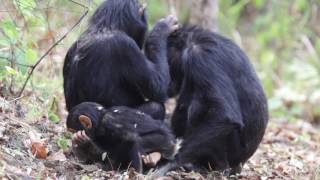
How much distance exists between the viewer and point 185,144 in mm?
5445

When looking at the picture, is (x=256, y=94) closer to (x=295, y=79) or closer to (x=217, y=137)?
(x=217, y=137)

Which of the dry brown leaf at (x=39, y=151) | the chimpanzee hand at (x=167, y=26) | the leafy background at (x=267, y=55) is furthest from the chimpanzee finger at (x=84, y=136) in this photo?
the chimpanzee hand at (x=167, y=26)

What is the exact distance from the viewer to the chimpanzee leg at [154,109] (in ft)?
17.8

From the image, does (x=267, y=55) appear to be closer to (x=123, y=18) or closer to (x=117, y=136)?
(x=123, y=18)

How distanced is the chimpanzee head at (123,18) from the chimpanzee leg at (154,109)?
614 millimetres

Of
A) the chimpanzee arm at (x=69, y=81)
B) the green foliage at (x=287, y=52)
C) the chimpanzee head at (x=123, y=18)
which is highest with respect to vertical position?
the chimpanzee head at (x=123, y=18)

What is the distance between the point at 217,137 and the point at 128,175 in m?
0.88

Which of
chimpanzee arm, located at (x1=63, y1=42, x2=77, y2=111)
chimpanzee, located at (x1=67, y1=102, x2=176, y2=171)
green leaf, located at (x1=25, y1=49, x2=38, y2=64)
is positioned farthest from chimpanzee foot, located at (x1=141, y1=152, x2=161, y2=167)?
green leaf, located at (x1=25, y1=49, x2=38, y2=64)

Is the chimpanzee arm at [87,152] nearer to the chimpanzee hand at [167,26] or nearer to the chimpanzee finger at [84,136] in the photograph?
the chimpanzee finger at [84,136]

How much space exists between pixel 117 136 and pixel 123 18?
1.07 m

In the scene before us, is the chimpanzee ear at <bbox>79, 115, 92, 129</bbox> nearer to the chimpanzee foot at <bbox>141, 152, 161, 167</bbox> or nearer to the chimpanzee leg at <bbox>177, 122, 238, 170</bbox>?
the chimpanzee foot at <bbox>141, 152, 161, 167</bbox>

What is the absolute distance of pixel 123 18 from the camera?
5.60 m

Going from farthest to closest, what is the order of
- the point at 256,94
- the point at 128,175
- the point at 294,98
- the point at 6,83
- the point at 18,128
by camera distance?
the point at 294,98
the point at 6,83
the point at 256,94
the point at 18,128
the point at 128,175

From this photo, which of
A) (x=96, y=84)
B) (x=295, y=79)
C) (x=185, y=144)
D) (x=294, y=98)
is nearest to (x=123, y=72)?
(x=96, y=84)
